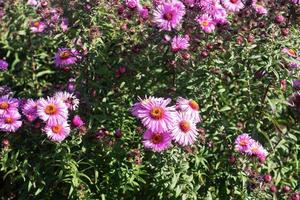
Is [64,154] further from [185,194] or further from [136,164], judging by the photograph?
[185,194]

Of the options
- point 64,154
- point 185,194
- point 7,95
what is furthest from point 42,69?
point 185,194

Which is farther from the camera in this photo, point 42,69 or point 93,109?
point 42,69

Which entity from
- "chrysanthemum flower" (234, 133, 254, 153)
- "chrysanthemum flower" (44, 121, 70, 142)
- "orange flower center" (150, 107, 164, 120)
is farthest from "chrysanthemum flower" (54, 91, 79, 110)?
"chrysanthemum flower" (234, 133, 254, 153)

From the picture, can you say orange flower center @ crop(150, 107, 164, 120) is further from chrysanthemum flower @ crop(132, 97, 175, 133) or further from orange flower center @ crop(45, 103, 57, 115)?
orange flower center @ crop(45, 103, 57, 115)

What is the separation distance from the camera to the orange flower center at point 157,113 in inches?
134

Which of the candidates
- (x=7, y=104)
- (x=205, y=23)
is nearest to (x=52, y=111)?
(x=7, y=104)

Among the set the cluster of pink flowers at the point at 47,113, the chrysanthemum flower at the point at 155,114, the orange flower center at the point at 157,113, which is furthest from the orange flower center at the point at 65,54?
the orange flower center at the point at 157,113

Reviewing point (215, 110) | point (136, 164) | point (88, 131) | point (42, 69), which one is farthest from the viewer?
point (42, 69)

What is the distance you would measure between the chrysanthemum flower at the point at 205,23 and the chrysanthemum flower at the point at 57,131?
1.27 metres

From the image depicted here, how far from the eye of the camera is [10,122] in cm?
395

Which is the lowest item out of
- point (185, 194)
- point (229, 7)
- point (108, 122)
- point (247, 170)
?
point (185, 194)

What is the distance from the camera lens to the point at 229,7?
4484mm

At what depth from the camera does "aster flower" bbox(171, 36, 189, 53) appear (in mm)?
3914

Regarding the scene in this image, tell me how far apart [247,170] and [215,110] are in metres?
0.63
